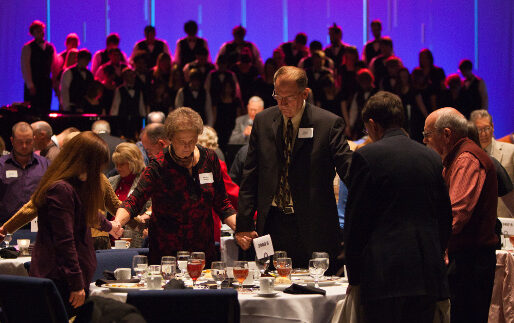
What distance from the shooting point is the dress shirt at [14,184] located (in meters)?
7.40

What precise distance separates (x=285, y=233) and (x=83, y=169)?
1.23 m

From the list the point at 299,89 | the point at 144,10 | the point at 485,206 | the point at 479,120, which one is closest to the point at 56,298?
the point at 299,89

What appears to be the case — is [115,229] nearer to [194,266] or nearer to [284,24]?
[194,266]

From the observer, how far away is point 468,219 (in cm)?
382

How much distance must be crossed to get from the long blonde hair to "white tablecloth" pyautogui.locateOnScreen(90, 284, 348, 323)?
1.51 ft

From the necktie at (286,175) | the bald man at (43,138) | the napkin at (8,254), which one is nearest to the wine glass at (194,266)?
the necktie at (286,175)

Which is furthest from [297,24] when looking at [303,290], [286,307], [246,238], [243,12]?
[286,307]

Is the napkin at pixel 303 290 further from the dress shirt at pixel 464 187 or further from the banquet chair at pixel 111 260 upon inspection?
the banquet chair at pixel 111 260

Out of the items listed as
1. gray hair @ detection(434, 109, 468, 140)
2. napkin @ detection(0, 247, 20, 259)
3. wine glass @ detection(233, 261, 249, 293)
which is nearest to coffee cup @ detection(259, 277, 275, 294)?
wine glass @ detection(233, 261, 249, 293)

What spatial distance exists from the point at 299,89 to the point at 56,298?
1.74 m

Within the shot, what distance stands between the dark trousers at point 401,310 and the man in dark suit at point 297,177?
111 cm

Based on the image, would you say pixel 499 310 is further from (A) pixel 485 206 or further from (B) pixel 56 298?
(B) pixel 56 298

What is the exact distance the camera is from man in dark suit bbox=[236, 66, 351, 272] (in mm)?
4105

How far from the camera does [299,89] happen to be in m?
4.10
